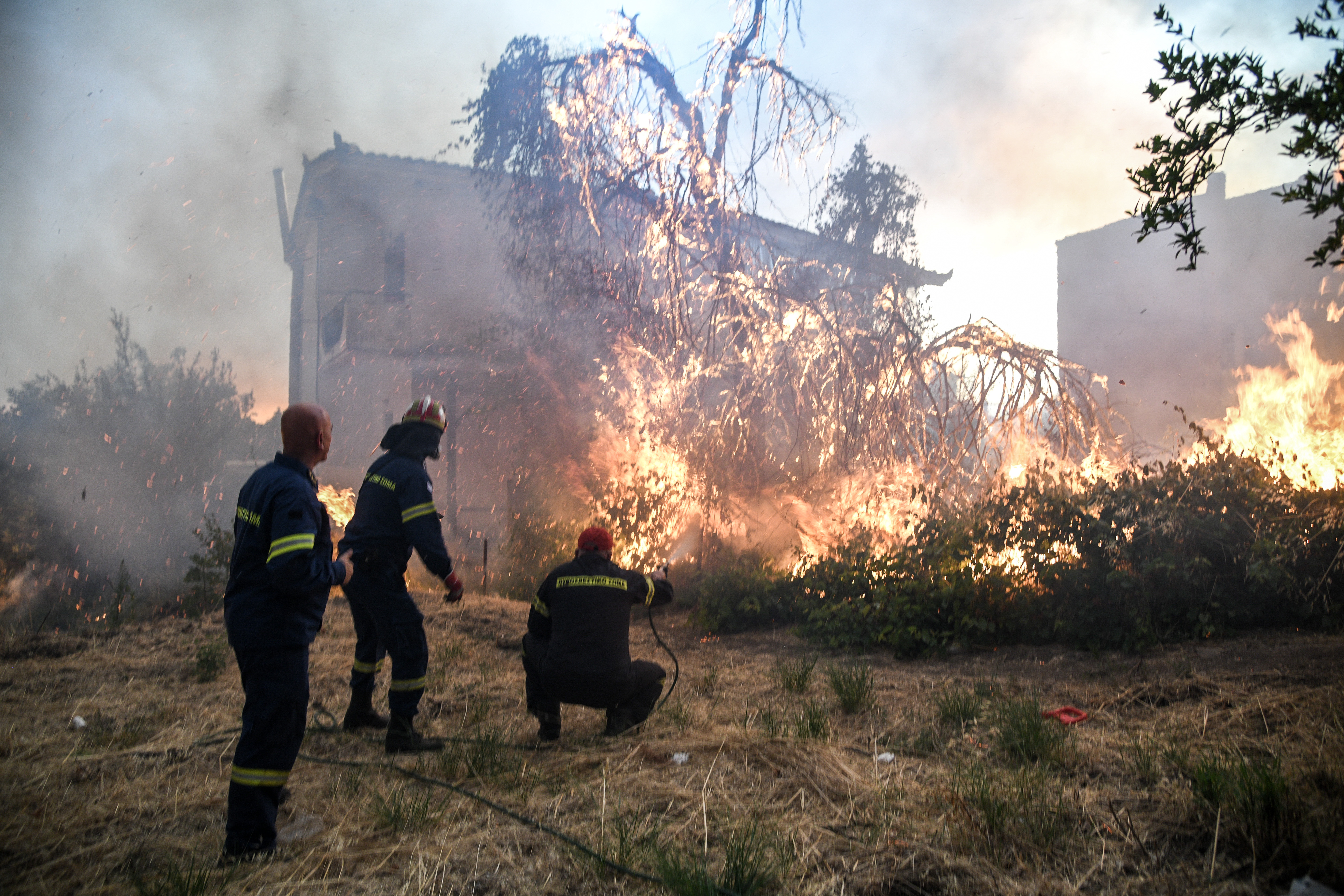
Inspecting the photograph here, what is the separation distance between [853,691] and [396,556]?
3.03 meters

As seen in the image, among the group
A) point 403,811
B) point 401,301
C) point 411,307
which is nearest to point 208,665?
point 403,811

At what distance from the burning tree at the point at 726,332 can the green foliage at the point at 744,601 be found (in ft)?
4.88

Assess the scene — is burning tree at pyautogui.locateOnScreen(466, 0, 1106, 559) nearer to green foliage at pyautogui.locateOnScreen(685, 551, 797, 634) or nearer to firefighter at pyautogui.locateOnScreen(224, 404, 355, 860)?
green foliage at pyautogui.locateOnScreen(685, 551, 797, 634)

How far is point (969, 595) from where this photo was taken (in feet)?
23.5

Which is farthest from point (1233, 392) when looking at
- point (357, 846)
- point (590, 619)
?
point (357, 846)

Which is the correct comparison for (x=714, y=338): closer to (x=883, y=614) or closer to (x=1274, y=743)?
(x=883, y=614)

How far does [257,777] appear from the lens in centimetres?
283

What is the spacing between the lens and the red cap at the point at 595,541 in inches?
176

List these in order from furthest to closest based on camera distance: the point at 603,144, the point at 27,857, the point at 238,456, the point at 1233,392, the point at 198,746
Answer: the point at 238,456
the point at 1233,392
the point at 603,144
the point at 198,746
the point at 27,857

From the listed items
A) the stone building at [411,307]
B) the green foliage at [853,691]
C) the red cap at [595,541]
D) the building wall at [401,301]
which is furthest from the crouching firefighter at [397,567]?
the building wall at [401,301]

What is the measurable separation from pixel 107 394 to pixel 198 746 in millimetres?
22988

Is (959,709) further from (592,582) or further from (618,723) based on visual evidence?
(592,582)

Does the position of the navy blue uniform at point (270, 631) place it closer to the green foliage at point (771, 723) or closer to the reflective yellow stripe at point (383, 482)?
the reflective yellow stripe at point (383, 482)

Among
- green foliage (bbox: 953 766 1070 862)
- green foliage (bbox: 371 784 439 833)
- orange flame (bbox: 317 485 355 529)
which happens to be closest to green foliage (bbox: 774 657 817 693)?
green foliage (bbox: 953 766 1070 862)
